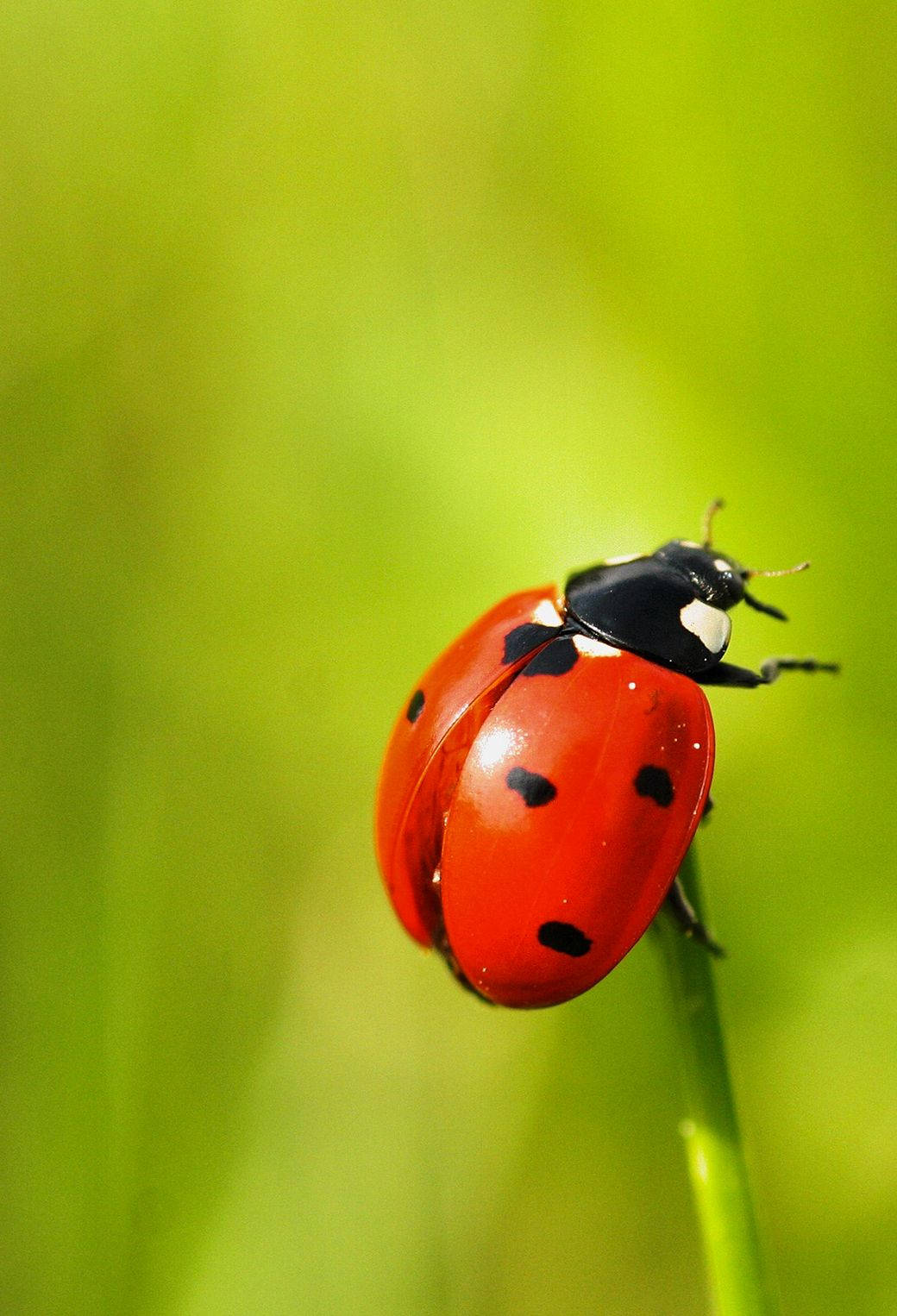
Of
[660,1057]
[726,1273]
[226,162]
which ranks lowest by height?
[660,1057]

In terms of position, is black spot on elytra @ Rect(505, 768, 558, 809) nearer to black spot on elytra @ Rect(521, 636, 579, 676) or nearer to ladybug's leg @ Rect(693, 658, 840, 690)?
black spot on elytra @ Rect(521, 636, 579, 676)

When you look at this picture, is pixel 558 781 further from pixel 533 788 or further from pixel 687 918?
pixel 687 918

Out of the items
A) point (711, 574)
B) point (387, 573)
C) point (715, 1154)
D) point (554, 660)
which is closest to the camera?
point (715, 1154)

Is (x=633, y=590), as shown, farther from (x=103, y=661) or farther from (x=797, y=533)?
(x=103, y=661)

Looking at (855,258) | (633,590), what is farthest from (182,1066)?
(855,258)

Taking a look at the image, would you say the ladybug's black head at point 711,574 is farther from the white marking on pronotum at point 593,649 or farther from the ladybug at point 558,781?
the white marking on pronotum at point 593,649

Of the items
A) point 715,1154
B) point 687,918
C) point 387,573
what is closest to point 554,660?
point 687,918

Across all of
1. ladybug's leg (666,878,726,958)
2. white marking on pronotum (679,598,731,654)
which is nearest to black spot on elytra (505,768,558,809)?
ladybug's leg (666,878,726,958)
